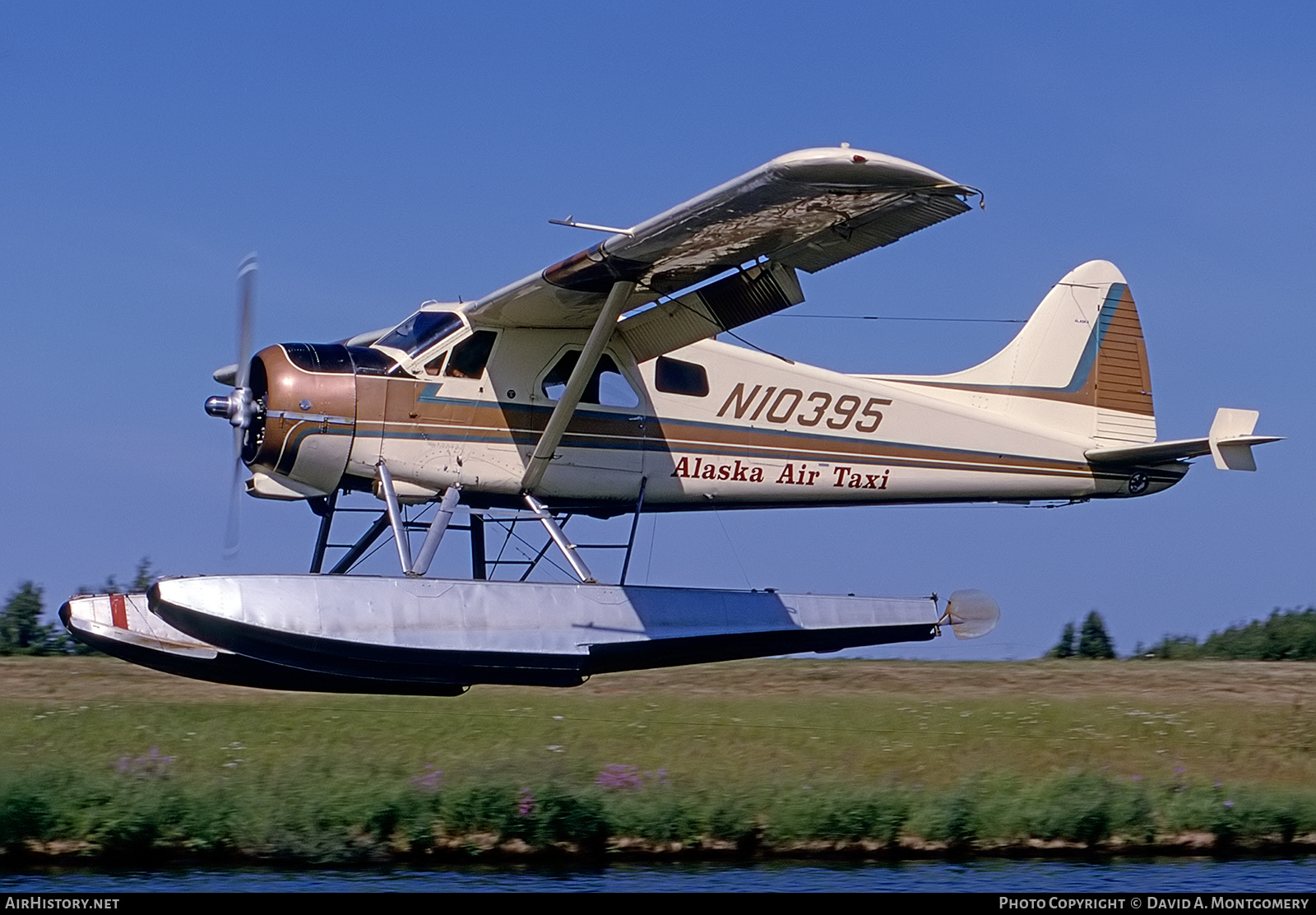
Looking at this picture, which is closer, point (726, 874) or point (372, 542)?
point (726, 874)

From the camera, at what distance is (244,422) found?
495 inches

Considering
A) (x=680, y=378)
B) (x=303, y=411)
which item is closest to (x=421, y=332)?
(x=303, y=411)

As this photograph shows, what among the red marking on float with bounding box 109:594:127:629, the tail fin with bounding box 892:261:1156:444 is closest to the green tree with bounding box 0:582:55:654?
the red marking on float with bounding box 109:594:127:629

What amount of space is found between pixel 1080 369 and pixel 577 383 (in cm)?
562

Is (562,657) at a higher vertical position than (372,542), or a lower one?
lower

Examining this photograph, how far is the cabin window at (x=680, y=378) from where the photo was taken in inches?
543

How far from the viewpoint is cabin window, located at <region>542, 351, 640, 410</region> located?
1342cm

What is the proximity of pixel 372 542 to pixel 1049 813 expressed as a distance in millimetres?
5919

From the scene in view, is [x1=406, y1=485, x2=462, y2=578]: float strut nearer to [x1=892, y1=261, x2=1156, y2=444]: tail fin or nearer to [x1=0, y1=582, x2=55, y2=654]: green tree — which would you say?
[x1=892, y1=261, x2=1156, y2=444]: tail fin

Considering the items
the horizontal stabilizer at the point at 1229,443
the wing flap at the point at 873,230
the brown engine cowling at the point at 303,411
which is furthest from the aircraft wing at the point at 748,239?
the horizontal stabilizer at the point at 1229,443

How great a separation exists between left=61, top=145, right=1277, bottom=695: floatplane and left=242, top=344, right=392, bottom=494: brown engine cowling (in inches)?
0.8

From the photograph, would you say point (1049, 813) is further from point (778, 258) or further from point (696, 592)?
point (778, 258)

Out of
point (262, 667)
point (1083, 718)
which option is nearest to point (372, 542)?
point (262, 667)

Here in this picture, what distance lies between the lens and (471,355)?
13.1 m
